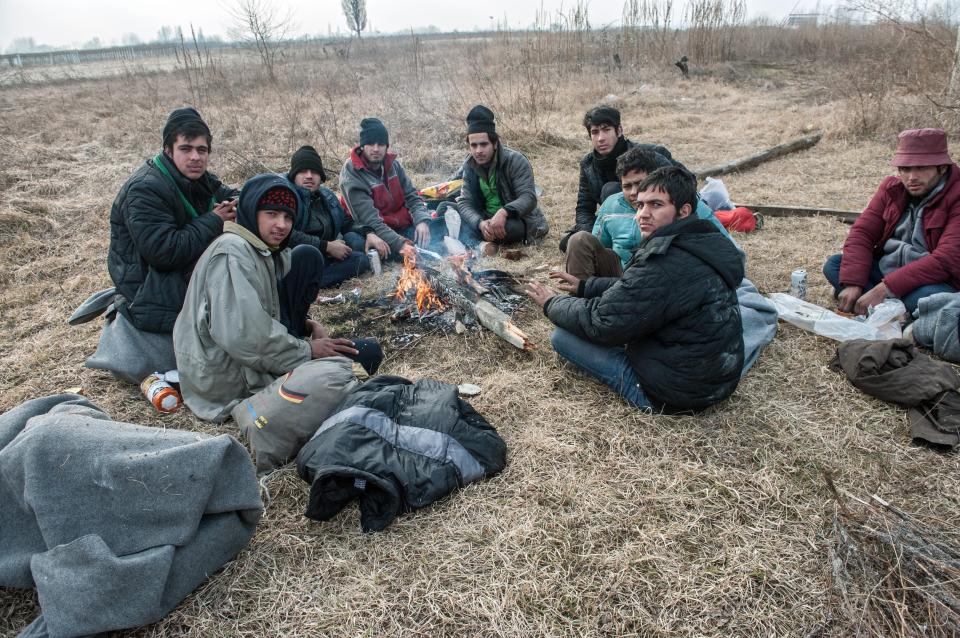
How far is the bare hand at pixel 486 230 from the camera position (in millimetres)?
5605

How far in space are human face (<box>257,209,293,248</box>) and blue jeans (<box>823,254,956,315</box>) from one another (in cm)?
408

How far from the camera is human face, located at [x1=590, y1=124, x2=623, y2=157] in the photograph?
4952 mm

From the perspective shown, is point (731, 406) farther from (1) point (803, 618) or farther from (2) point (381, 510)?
(2) point (381, 510)

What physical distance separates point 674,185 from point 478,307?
173 cm

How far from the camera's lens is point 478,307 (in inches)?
161

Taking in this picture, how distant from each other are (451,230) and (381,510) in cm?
393

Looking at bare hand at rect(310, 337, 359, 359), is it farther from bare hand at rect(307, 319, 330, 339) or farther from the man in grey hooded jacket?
bare hand at rect(307, 319, 330, 339)

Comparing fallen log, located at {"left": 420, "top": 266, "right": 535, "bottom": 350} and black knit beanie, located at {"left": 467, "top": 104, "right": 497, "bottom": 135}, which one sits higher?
black knit beanie, located at {"left": 467, "top": 104, "right": 497, "bottom": 135}

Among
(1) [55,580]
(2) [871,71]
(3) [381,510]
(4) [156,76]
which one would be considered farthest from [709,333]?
(4) [156,76]

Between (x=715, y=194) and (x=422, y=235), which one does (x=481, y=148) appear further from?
(x=715, y=194)

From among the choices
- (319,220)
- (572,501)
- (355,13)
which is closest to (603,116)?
(319,220)

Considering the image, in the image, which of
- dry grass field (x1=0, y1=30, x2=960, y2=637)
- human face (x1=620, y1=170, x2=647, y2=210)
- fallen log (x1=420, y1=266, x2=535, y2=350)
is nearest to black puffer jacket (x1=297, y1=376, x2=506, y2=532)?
dry grass field (x1=0, y1=30, x2=960, y2=637)

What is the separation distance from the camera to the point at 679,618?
6.63 feet

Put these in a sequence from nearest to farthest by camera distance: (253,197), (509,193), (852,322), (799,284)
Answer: (253,197)
(852,322)
(799,284)
(509,193)
